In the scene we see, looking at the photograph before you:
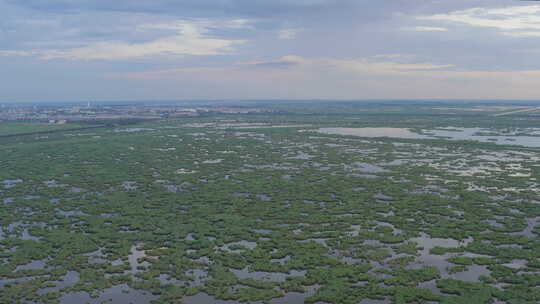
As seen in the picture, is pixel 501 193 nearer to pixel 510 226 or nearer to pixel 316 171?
pixel 510 226

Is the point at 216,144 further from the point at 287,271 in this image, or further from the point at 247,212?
the point at 287,271

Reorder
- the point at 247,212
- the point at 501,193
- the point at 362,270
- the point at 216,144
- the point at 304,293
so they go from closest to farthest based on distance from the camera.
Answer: the point at 304,293, the point at 362,270, the point at 247,212, the point at 501,193, the point at 216,144

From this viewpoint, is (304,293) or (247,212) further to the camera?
(247,212)

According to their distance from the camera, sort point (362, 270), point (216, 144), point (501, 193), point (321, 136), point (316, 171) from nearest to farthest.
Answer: point (362, 270)
point (501, 193)
point (316, 171)
point (216, 144)
point (321, 136)

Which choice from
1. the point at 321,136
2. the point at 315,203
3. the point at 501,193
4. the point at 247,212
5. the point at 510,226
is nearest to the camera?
the point at 510,226

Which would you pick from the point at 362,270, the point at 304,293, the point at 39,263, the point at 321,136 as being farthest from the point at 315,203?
the point at 321,136

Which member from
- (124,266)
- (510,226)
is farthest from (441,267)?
(124,266)
